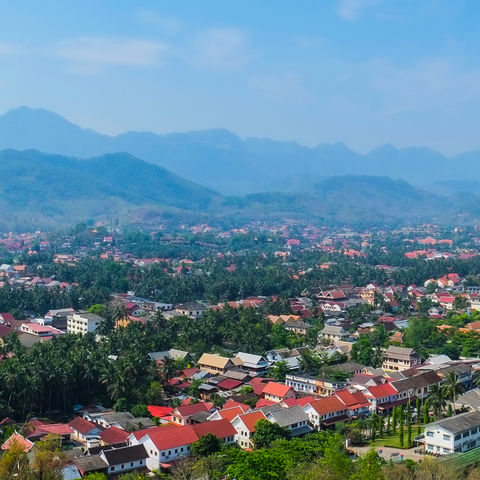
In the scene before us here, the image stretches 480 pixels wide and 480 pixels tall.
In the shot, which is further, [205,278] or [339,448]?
[205,278]

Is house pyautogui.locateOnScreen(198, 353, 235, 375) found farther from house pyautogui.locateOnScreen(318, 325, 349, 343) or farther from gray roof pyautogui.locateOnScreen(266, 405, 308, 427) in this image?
house pyautogui.locateOnScreen(318, 325, 349, 343)

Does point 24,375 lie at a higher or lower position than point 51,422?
higher

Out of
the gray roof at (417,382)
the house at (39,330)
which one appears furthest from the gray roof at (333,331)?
the house at (39,330)

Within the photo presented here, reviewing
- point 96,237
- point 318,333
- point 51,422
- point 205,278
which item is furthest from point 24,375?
point 96,237

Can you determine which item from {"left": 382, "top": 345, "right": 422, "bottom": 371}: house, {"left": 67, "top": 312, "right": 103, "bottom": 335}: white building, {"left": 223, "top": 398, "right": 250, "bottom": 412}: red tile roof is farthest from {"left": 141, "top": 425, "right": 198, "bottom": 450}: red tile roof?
{"left": 67, "top": 312, "right": 103, "bottom": 335}: white building

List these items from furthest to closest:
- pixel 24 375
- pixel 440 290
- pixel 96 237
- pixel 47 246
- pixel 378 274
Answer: pixel 96 237, pixel 47 246, pixel 378 274, pixel 440 290, pixel 24 375

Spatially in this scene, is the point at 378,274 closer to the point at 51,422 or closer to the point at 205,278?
the point at 205,278
